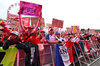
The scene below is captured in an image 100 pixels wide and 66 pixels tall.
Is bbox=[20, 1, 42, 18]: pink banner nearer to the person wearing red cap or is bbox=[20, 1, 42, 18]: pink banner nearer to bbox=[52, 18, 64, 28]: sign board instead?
the person wearing red cap

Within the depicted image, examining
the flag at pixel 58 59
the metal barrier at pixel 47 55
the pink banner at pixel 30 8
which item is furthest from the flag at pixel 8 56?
the flag at pixel 58 59

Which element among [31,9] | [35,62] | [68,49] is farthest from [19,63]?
[68,49]

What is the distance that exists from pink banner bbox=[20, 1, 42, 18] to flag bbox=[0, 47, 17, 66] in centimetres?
162

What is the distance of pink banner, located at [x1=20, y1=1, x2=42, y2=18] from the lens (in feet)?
10.9

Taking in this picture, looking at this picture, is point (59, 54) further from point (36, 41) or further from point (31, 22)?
point (31, 22)

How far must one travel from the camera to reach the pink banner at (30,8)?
3330mm

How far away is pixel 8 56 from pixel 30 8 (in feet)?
7.12

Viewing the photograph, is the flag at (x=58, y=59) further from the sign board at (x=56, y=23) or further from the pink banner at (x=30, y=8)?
the sign board at (x=56, y=23)

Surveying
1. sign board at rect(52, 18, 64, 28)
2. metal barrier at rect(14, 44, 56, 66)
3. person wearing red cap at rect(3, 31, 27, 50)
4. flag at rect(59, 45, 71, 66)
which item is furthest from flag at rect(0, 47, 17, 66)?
sign board at rect(52, 18, 64, 28)

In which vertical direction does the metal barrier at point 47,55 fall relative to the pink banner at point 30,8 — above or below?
below

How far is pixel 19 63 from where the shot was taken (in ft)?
9.25

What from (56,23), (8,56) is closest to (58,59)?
(8,56)

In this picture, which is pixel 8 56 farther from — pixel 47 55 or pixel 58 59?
pixel 58 59

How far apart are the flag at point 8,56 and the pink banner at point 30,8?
5.32ft
